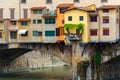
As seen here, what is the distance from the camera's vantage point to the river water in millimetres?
58875

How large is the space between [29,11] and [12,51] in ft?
24.2

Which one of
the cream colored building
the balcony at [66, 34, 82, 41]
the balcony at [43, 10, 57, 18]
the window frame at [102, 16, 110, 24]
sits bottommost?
the balcony at [66, 34, 82, 41]

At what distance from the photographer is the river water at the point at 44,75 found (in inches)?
2318

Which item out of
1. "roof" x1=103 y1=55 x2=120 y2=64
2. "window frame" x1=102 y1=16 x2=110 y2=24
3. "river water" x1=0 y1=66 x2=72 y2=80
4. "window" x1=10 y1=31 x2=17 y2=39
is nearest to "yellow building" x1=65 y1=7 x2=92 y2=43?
"window frame" x1=102 y1=16 x2=110 y2=24

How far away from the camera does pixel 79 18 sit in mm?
52500

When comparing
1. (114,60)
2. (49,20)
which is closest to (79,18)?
(49,20)

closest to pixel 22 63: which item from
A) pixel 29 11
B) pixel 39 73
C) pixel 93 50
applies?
pixel 39 73

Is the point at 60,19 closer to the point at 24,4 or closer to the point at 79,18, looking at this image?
the point at 79,18

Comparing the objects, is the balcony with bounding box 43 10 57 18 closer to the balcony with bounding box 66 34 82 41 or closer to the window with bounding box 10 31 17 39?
the balcony with bounding box 66 34 82 41

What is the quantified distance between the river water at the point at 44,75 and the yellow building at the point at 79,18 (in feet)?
22.5

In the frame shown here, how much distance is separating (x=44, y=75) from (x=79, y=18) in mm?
11113

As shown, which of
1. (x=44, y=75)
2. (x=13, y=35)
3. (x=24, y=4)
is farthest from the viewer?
(x=44, y=75)

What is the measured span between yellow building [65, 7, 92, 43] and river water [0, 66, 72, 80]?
6.85 metres

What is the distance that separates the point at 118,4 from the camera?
176ft
